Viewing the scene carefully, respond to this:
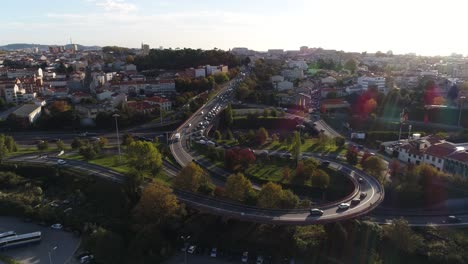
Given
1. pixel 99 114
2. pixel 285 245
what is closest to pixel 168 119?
pixel 99 114

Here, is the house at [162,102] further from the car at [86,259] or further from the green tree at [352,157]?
the car at [86,259]

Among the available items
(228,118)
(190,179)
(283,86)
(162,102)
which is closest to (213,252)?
(190,179)

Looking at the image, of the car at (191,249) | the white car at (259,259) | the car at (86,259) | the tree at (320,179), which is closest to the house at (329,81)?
the tree at (320,179)

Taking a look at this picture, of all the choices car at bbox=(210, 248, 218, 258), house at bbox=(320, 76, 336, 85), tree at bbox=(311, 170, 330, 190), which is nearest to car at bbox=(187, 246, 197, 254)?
car at bbox=(210, 248, 218, 258)

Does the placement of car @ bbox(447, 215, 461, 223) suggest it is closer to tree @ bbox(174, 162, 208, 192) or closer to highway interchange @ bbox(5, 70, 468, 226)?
highway interchange @ bbox(5, 70, 468, 226)

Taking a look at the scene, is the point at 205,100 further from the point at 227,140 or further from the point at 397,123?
the point at 397,123

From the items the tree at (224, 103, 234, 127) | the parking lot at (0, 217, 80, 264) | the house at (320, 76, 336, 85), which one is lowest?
the parking lot at (0, 217, 80, 264)

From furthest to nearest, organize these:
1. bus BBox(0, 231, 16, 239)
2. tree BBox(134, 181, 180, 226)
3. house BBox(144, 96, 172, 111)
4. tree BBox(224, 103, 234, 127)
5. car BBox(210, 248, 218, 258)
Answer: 1. house BBox(144, 96, 172, 111)
2. tree BBox(224, 103, 234, 127)
3. bus BBox(0, 231, 16, 239)
4. tree BBox(134, 181, 180, 226)
5. car BBox(210, 248, 218, 258)
